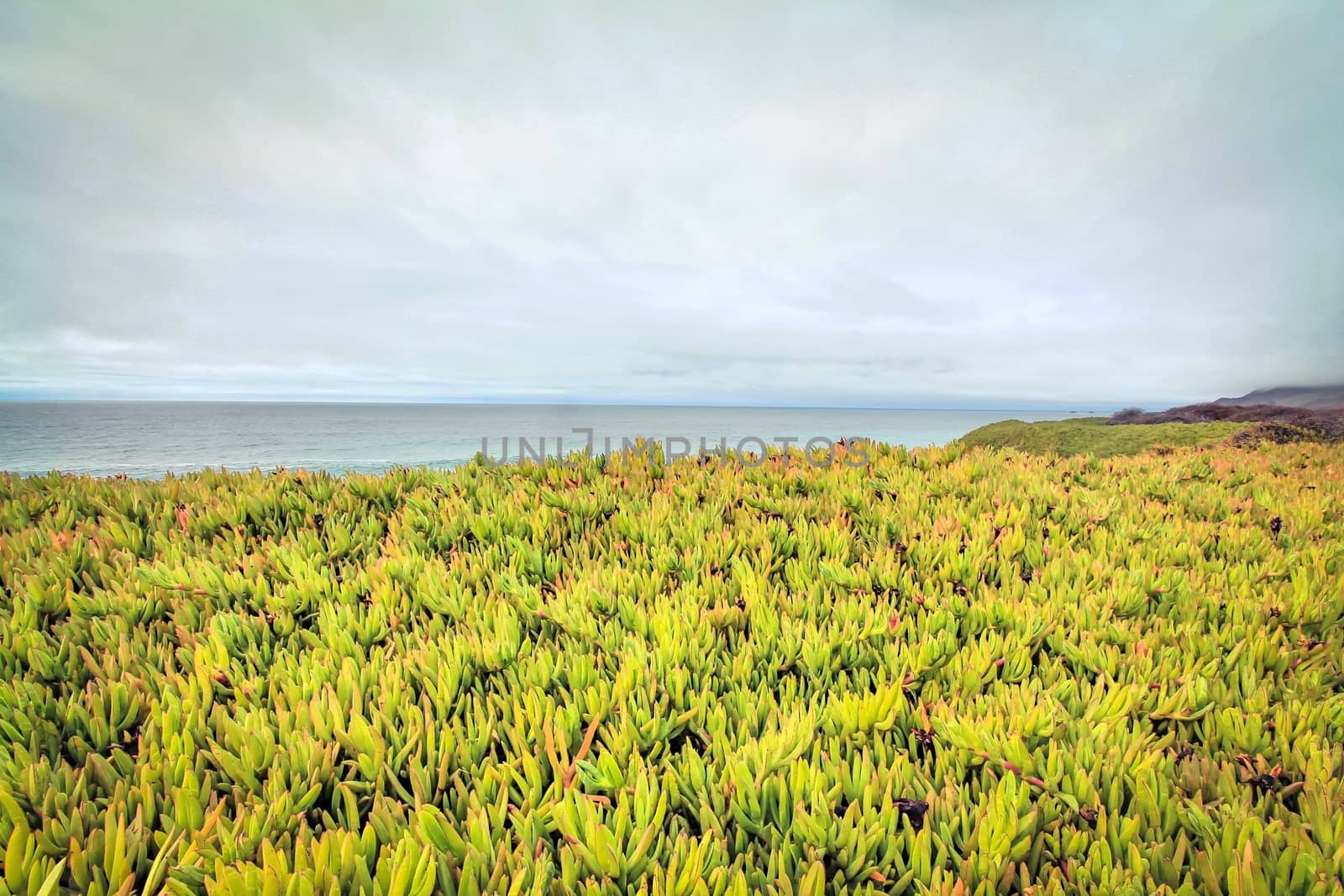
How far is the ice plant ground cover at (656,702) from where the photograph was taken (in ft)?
4.55

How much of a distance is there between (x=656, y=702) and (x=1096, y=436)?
2260cm

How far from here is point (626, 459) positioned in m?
5.49

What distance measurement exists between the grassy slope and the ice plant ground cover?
1355cm

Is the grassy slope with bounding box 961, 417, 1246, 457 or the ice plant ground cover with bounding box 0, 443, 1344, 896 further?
the grassy slope with bounding box 961, 417, 1246, 457

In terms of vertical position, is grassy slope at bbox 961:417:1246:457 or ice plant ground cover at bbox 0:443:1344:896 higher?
grassy slope at bbox 961:417:1246:457

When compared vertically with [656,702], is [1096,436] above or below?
above

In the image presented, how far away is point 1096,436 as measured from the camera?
64.3 feet

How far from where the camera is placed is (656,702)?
2070mm

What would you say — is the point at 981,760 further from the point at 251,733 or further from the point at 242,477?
the point at 242,477

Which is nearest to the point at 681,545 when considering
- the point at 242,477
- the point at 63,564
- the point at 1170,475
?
the point at 63,564

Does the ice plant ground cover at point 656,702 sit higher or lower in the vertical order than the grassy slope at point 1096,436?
lower

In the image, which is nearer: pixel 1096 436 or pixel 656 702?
pixel 656 702

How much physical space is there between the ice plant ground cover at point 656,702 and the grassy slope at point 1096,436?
1355cm

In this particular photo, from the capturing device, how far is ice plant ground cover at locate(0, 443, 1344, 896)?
139cm
